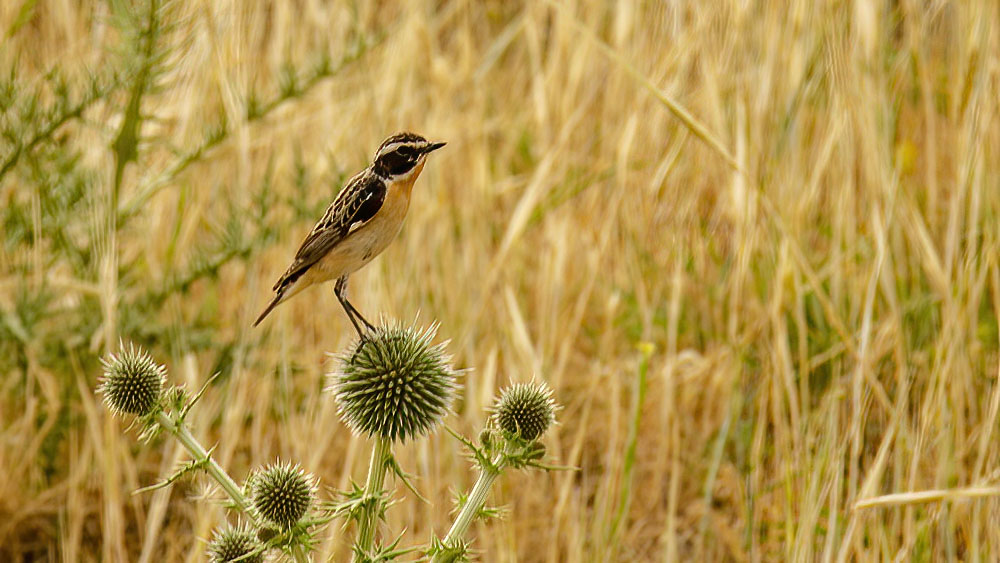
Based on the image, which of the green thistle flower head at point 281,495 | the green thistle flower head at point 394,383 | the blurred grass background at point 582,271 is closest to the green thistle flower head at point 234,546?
the green thistle flower head at point 281,495

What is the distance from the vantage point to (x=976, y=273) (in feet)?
12.3

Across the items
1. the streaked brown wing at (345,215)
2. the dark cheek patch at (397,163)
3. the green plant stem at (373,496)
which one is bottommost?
the green plant stem at (373,496)

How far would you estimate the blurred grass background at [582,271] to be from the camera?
3.65 meters

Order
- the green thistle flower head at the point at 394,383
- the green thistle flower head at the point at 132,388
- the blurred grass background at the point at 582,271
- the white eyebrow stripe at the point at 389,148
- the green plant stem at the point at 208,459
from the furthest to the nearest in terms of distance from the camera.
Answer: the blurred grass background at the point at 582,271, the white eyebrow stripe at the point at 389,148, the green thistle flower head at the point at 394,383, the green thistle flower head at the point at 132,388, the green plant stem at the point at 208,459

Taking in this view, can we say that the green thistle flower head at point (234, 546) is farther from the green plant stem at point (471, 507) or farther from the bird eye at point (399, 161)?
the bird eye at point (399, 161)

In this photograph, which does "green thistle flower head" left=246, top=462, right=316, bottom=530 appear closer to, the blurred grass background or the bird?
the bird

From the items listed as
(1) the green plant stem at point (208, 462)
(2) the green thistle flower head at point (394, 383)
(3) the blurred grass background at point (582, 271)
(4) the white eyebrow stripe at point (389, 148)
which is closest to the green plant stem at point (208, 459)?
(1) the green plant stem at point (208, 462)

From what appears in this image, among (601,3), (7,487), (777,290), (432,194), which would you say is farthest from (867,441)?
(7,487)

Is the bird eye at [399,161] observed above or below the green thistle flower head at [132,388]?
above

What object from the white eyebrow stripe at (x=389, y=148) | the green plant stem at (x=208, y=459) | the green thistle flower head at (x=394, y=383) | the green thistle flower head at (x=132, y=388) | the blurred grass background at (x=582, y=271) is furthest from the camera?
the blurred grass background at (x=582, y=271)

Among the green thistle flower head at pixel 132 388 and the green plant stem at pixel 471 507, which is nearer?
the green plant stem at pixel 471 507

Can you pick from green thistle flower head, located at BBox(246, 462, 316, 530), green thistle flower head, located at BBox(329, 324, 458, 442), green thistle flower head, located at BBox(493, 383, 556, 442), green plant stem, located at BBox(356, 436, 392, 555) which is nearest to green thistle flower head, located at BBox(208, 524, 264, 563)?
→ green thistle flower head, located at BBox(246, 462, 316, 530)

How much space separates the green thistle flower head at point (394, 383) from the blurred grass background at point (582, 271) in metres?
0.79

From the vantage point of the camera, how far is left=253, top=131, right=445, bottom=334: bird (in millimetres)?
2873
